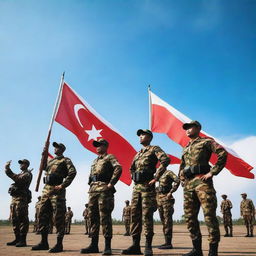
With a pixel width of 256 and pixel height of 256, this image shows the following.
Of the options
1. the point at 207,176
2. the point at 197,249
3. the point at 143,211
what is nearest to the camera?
the point at 207,176

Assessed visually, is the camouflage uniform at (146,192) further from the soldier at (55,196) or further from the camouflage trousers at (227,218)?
the camouflage trousers at (227,218)

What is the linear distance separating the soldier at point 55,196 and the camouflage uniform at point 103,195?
642 millimetres

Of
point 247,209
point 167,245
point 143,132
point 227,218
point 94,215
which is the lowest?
point 167,245

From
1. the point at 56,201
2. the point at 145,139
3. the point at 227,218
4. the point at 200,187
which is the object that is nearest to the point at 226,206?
the point at 227,218

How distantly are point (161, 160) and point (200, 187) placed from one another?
3.43ft

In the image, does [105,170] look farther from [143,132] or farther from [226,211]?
[226,211]

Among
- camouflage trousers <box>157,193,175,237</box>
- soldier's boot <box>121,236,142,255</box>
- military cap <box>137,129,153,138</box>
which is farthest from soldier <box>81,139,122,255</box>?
camouflage trousers <box>157,193,175,237</box>

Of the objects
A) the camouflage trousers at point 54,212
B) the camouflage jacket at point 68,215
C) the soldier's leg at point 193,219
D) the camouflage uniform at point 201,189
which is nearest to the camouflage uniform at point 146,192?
the camouflage uniform at point 201,189

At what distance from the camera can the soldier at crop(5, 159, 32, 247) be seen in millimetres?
7703

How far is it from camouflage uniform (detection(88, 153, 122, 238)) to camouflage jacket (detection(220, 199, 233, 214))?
40.1 feet

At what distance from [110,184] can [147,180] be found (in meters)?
0.75

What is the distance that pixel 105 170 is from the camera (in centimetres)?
638

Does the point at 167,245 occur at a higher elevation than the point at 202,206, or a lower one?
lower

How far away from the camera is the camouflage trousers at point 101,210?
609 cm
